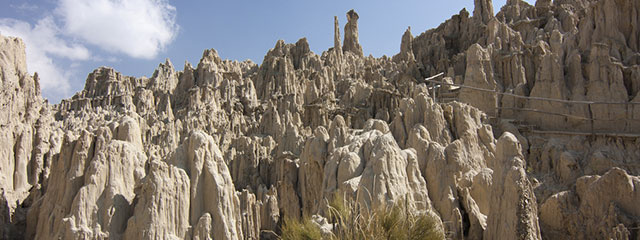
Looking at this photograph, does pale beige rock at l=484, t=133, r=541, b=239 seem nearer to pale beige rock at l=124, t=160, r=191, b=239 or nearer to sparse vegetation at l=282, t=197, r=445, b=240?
sparse vegetation at l=282, t=197, r=445, b=240

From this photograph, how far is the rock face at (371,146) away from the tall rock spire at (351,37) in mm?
16992

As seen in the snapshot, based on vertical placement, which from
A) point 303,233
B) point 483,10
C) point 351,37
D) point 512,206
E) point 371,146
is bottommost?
point 303,233

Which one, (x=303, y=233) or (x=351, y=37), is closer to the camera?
(x=303, y=233)

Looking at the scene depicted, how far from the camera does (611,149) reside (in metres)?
28.4

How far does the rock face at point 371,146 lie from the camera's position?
15586 mm

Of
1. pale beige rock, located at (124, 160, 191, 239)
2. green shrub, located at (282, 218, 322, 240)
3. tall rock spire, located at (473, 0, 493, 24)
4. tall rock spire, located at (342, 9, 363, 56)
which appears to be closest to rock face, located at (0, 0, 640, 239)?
pale beige rock, located at (124, 160, 191, 239)

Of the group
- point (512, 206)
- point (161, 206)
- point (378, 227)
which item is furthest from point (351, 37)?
point (378, 227)

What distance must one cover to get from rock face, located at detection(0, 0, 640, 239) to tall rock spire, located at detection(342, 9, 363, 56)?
55.7 feet

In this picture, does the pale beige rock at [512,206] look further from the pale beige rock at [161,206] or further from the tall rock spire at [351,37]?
the tall rock spire at [351,37]

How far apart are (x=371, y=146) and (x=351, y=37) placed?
60.3 m

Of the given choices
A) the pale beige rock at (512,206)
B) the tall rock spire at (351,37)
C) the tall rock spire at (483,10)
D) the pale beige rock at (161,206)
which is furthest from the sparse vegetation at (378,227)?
the tall rock spire at (351,37)

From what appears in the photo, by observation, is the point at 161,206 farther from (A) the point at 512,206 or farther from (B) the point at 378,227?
(A) the point at 512,206

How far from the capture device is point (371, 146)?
19031mm

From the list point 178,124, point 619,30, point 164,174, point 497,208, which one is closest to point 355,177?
point 497,208
